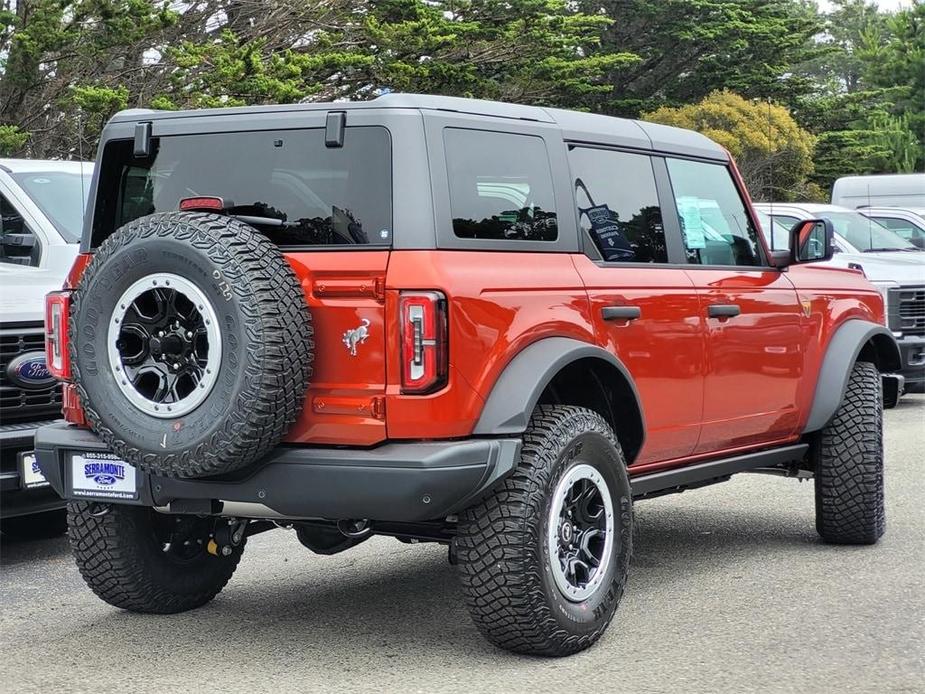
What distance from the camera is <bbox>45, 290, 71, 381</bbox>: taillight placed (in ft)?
17.4

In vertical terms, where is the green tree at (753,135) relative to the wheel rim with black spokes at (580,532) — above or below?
above

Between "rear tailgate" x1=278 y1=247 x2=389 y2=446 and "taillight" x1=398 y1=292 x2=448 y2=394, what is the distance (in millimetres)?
88

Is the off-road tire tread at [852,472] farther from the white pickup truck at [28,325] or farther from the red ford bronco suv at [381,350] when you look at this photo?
the white pickup truck at [28,325]

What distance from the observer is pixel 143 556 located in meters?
5.62

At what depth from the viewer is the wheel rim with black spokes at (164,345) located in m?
4.65

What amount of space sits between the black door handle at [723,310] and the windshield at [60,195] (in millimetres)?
4035

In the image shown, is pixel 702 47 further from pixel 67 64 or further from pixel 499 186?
pixel 499 186

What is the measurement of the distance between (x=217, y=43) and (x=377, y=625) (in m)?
15.7

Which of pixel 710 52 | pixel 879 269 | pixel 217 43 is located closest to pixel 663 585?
pixel 879 269

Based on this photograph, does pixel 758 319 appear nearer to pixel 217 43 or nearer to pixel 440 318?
pixel 440 318

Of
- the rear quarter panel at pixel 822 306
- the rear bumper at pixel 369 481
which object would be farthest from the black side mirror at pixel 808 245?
the rear bumper at pixel 369 481

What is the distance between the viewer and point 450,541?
16.6ft

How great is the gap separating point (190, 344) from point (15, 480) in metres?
2.25

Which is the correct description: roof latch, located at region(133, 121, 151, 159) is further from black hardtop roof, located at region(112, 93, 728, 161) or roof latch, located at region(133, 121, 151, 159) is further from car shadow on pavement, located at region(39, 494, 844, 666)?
car shadow on pavement, located at region(39, 494, 844, 666)
